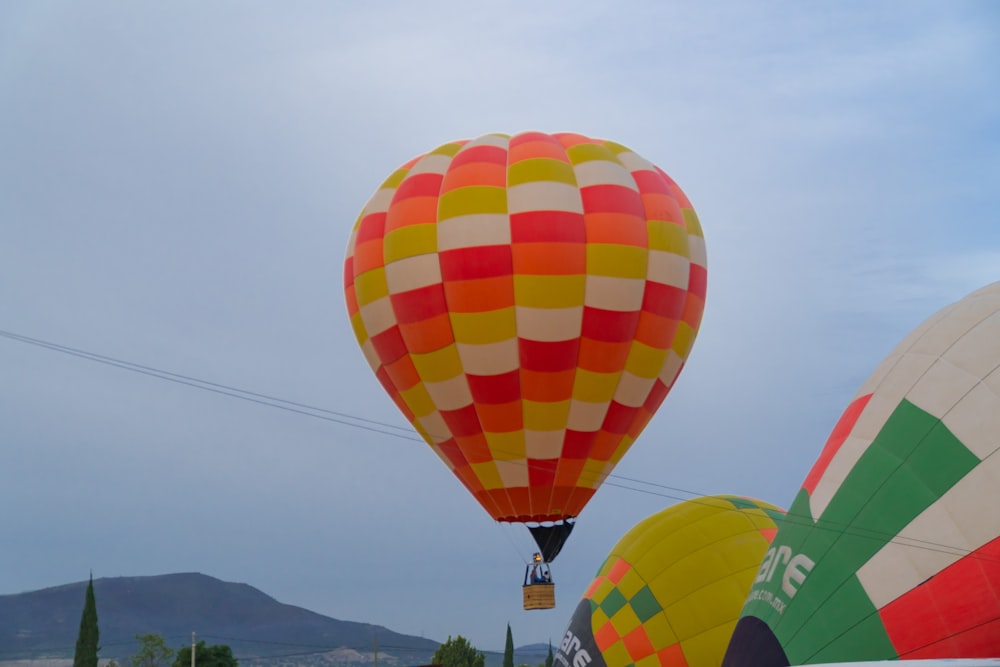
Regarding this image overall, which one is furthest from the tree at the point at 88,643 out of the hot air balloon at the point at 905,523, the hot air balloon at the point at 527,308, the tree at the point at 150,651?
the hot air balloon at the point at 905,523

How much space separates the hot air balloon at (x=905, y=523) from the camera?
26.1ft

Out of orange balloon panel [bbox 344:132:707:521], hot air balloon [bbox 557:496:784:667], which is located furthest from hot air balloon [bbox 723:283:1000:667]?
orange balloon panel [bbox 344:132:707:521]

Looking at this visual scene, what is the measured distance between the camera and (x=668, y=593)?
13375mm

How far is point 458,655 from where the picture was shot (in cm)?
4888

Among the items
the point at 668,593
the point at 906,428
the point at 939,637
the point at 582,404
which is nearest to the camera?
the point at 939,637

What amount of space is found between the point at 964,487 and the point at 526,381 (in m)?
8.34

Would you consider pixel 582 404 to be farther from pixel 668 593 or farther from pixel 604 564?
pixel 668 593

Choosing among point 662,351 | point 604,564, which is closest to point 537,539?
point 604,564

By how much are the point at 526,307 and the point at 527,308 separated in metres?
0.02

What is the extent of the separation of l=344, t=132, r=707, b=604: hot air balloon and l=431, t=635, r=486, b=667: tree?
33.2m

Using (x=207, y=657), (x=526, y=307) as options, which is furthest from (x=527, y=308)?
(x=207, y=657)

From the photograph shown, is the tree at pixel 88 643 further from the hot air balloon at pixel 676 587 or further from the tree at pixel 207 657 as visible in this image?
A: the hot air balloon at pixel 676 587

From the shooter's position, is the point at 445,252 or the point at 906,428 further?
the point at 445,252

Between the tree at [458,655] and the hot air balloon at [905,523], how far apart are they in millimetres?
40078
